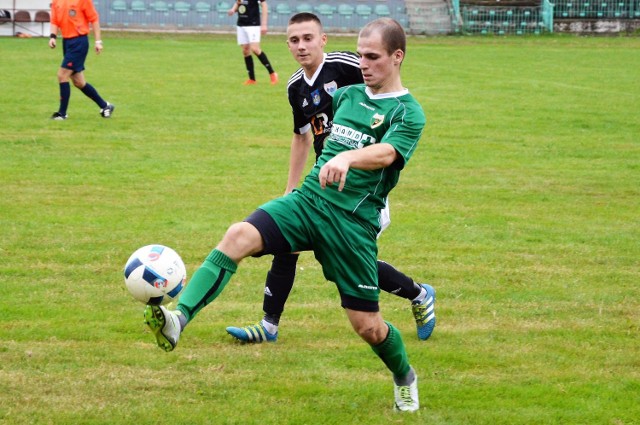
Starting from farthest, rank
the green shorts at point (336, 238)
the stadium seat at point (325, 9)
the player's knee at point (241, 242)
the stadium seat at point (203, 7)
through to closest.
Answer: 1. the stadium seat at point (203, 7)
2. the stadium seat at point (325, 9)
3. the green shorts at point (336, 238)
4. the player's knee at point (241, 242)

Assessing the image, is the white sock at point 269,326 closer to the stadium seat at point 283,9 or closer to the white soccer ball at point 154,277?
the white soccer ball at point 154,277

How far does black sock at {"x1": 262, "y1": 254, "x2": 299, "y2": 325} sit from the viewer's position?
6383 millimetres

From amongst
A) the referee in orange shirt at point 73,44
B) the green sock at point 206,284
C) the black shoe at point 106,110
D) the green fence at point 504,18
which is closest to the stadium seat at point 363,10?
the green fence at point 504,18

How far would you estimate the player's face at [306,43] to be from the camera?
623cm

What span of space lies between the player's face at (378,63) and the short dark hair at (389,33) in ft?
0.06

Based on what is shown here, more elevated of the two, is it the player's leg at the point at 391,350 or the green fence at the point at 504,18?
the green fence at the point at 504,18

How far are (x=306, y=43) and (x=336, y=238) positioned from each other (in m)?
→ 1.64

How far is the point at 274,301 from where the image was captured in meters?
6.39

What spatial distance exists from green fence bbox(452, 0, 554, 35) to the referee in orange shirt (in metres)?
27.6

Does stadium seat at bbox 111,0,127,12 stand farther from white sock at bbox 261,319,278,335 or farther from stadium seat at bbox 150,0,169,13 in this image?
white sock at bbox 261,319,278,335

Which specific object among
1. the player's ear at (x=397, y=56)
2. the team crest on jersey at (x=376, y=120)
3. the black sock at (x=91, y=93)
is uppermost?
the player's ear at (x=397, y=56)

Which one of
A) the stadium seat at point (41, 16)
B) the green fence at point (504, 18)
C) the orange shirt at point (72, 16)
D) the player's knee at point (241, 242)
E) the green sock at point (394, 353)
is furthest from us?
the green fence at point (504, 18)

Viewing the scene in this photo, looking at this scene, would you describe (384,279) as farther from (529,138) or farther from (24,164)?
(529,138)

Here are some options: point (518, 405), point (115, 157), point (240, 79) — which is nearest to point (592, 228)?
point (518, 405)
